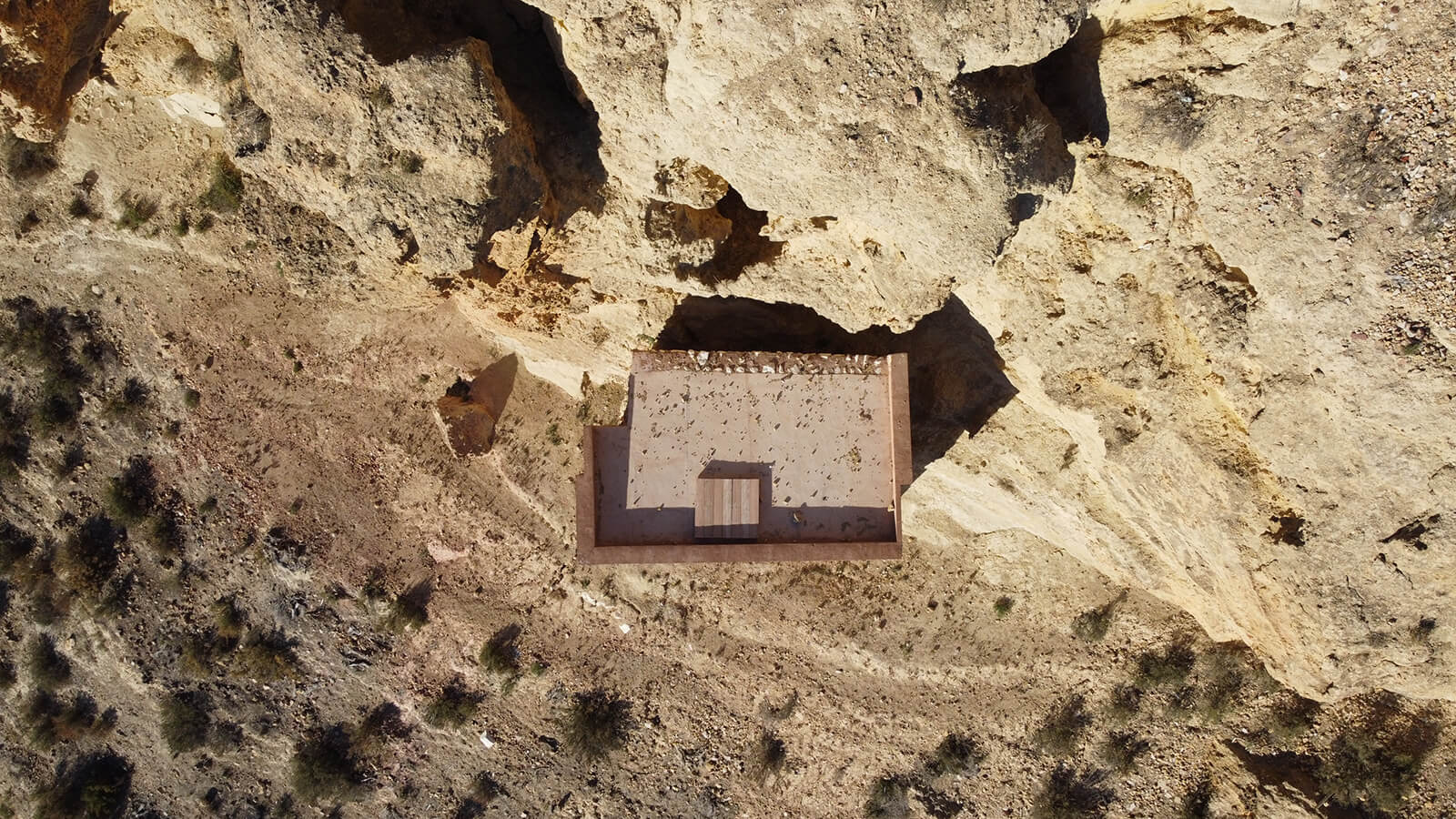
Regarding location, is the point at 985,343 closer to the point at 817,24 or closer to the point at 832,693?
the point at 817,24

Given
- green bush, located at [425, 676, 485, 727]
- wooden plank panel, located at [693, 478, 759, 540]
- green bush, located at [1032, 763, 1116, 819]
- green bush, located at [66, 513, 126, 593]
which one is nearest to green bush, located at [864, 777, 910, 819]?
green bush, located at [1032, 763, 1116, 819]

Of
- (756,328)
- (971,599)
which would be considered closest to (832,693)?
(971,599)

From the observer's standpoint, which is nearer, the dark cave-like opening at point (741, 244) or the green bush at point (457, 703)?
the dark cave-like opening at point (741, 244)

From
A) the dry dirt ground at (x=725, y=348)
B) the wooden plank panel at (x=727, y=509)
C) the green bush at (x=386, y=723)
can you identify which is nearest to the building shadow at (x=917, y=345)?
the dry dirt ground at (x=725, y=348)

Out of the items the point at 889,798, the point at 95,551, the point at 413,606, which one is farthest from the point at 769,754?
the point at 95,551

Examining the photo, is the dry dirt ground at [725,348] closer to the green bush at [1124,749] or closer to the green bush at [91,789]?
the green bush at [91,789]
